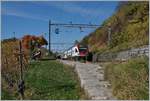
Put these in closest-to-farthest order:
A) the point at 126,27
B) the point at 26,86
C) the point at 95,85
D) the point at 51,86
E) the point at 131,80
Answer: the point at 131,80 → the point at 95,85 → the point at 26,86 → the point at 51,86 → the point at 126,27

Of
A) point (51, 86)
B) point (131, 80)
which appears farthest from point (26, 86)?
point (131, 80)

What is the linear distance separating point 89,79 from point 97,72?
2.87 meters

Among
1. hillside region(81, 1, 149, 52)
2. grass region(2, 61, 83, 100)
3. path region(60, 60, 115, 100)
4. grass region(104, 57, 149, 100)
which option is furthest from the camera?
hillside region(81, 1, 149, 52)

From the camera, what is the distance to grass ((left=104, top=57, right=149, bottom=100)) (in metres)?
12.9

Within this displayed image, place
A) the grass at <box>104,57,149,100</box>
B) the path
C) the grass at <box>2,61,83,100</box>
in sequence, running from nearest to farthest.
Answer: the grass at <box>104,57,149,100</box>
the path
the grass at <box>2,61,83,100</box>

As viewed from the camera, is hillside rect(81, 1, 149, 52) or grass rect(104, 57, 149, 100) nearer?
grass rect(104, 57, 149, 100)

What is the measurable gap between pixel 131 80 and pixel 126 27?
36085 mm

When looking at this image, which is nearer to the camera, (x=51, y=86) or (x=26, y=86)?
(x=26, y=86)

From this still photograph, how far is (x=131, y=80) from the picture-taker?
46.2ft

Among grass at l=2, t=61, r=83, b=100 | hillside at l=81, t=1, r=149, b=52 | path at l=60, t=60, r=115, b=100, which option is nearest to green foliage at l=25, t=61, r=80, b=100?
grass at l=2, t=61, r=83, b=100

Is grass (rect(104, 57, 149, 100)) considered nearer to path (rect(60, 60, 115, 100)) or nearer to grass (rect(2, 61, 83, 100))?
path (rect(60, 60, 115, 100))

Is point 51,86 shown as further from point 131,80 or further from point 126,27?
point 126,27

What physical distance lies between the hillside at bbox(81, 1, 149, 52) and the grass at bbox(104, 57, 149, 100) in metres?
17.0

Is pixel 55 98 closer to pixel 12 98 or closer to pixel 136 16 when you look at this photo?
pixel 12 98
